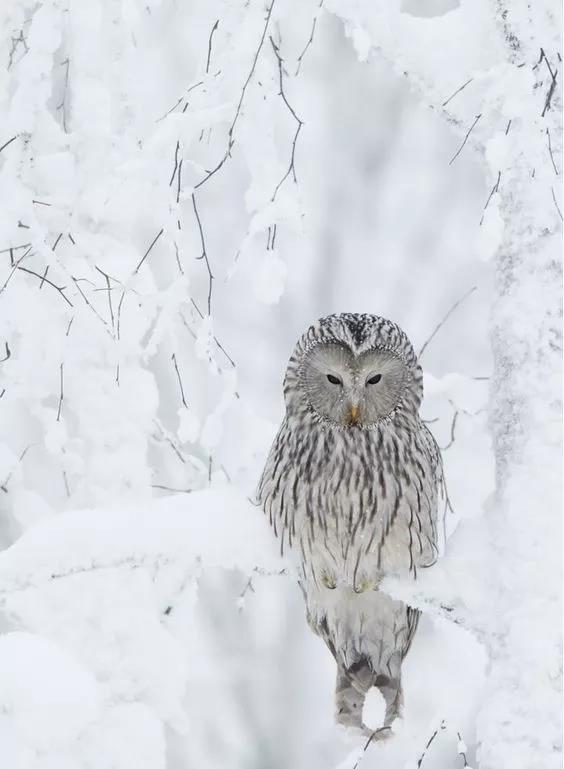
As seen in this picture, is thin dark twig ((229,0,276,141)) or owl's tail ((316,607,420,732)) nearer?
thin dark twig ((229,0,276,141))

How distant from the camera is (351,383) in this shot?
124 inches

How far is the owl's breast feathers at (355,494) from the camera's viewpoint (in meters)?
3.26

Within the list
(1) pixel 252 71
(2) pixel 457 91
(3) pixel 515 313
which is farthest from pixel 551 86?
(1) pixel 252 71

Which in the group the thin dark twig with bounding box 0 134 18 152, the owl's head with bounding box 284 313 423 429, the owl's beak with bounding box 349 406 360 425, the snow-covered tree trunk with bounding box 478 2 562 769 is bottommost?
the snow-covered tree trunk with bounding box 478 2 562 769

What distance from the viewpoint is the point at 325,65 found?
388 inches

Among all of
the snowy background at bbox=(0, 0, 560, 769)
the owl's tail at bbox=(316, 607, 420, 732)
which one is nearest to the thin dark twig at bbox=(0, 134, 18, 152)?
the snowy background at bbox=(0, 0, 560, 769)

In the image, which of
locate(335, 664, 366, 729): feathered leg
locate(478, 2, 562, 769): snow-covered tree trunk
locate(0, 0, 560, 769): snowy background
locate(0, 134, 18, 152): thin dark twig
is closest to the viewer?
locate(478, 2, 562, 769): snow-covered tree trunk

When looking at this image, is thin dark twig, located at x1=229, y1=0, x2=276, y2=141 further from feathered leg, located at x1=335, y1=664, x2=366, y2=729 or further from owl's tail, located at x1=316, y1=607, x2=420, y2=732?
feathered leg, located at x1=335, y1=664, x2=366, y2=729

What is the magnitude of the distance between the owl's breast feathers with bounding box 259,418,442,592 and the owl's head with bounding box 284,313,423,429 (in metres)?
0.07

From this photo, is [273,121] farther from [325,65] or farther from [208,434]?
[325,65]

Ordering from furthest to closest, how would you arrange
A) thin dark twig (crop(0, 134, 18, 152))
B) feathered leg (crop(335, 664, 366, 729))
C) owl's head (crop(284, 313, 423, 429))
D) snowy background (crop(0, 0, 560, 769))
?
feathered leg (crop(335, 664, 366, 729)) → owl's head (crop(284, 313, 423, 429)) → thin dark twig (crop(0, 134, 18, 152)) → snowy background (crop(0, 0, 560, 769))

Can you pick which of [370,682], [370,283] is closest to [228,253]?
[370,283]

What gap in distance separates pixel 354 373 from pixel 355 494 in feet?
1.22

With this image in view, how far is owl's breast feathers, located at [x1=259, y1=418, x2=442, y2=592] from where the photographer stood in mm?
3264
